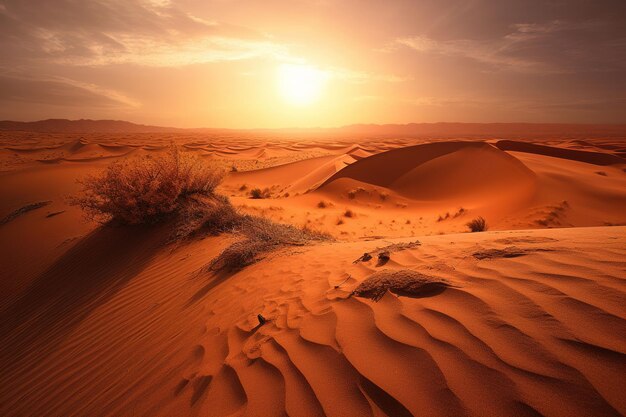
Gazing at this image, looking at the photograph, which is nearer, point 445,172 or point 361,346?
point 361,346

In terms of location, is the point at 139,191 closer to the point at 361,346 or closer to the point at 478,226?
the point at 361,346

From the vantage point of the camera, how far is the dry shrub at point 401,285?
2227mm

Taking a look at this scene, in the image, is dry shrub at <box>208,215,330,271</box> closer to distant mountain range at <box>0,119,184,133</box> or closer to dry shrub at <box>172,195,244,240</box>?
dry shrub at <box>172,195,244,240</box>

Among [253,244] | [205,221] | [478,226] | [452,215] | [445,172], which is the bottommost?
[452,215]

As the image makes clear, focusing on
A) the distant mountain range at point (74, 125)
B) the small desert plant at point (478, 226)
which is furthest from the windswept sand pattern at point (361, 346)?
the distant mountain range at point (74, 125)

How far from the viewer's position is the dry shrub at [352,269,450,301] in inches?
87.7

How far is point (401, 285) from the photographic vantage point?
2350 mm

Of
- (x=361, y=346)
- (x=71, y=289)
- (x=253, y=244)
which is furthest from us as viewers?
(x=71, y=289)

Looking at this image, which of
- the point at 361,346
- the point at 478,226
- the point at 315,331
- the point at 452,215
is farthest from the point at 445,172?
the point at 361,346

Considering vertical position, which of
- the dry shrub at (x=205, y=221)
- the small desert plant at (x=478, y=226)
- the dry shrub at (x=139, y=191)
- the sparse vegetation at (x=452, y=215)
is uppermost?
the dry shrub at (x=139, y=191)

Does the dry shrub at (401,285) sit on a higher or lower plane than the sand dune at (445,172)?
higher

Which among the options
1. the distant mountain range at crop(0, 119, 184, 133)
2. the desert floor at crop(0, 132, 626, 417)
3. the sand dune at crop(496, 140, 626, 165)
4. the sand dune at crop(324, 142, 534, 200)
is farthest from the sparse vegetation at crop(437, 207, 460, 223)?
the distant mountain range at crop(0, 119, 184, 133)

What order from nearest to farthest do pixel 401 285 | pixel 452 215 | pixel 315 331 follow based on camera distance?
1. pixel 315 331
2. pixel 401 285
3. pixel 452 215

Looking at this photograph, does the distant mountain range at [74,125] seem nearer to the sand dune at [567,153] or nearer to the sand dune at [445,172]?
the sand dune at [445,172]
